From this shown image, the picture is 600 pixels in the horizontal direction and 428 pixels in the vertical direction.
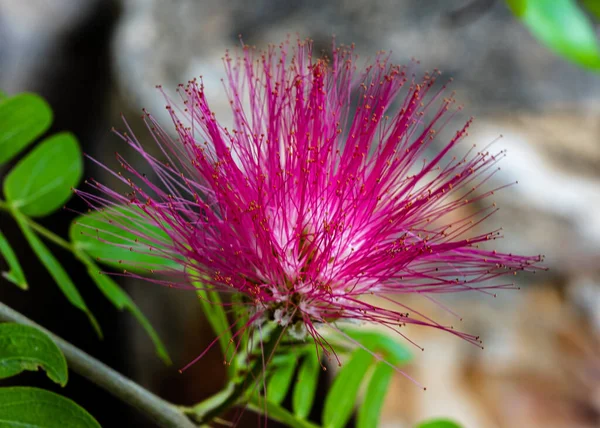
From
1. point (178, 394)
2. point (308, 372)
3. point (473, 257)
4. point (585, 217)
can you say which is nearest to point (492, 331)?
point (585, 217)

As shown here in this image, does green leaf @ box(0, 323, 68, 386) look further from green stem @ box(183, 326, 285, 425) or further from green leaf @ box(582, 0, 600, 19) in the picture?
green leaf @ box(582, 0, 600, 19)

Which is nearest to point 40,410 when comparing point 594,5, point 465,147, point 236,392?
point 236,392

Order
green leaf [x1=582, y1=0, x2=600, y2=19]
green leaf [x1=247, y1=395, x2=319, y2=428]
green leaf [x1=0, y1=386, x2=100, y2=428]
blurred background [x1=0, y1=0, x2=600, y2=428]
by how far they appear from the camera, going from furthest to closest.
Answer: blurred background [x1=0, y1=0, x2=600, y2=428], green leaf [x1=582, y1=0, x2=600, y2=19], green leaf [x1=247, y1=395, x2=319, y2=428], green leaf [x1=0, y1=386, x2=100, y2=428]

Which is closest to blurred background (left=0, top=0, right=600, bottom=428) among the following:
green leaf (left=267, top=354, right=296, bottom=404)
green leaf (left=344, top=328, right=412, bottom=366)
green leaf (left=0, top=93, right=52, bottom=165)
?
green leaf (left=344, top=328, right=412, bottom=366)

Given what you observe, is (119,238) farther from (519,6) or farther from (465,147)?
(465,147)

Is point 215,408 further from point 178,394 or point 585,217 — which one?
point 585,217

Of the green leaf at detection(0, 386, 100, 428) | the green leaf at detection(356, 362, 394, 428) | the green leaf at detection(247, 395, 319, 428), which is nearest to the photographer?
the green leaf at detection(0, 386, 100, 428)
